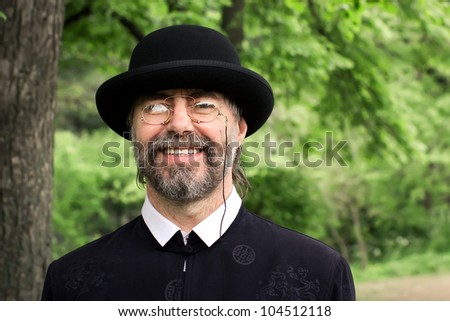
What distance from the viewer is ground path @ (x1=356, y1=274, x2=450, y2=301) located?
1496 cm

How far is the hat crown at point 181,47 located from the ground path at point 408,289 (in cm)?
1165

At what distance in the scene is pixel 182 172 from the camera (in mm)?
2646

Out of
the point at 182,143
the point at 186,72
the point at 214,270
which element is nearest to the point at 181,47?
the point at 186,72

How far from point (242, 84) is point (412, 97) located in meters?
16.2

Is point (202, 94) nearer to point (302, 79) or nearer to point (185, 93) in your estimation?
point (185, 93)

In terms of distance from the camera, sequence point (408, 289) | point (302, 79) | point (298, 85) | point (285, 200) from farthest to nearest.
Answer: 1. point (408, 289)
2. point (285, 200)
3. point (298, 85)
4. point (302, 79)

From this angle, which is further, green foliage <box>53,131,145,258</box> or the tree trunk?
green foliage <box>53,131,145,258</box>

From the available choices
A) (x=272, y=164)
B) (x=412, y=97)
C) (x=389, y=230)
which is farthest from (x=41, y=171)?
(x=389, y=230)

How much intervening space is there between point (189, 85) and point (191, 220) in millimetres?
518

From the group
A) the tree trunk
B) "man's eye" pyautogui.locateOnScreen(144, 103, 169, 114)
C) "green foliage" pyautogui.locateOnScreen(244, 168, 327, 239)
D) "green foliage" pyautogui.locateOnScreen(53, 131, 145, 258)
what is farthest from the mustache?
"green foliage" pyautogui.locateOnScreen(53, 131, 145, 258)

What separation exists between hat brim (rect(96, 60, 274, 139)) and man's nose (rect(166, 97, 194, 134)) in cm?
9

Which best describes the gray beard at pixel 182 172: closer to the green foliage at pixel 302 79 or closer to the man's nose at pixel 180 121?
the man's nose at pixel 180 121

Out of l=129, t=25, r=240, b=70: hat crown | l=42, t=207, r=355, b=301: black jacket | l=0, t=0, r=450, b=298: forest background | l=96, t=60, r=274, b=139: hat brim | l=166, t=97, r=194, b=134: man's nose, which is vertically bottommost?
l=42, t=207, r=355, b=301: black jacket

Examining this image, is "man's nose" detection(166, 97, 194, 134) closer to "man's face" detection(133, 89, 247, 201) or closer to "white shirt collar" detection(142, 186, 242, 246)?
"man's face" detection(133, 89, 247, 201)
